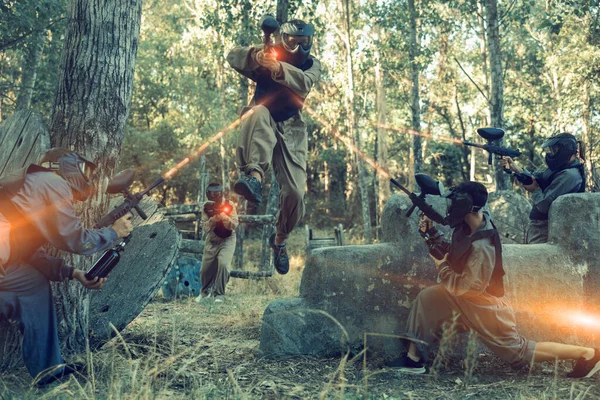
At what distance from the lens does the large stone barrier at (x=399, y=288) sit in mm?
5449

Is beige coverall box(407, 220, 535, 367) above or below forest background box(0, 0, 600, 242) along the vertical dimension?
below

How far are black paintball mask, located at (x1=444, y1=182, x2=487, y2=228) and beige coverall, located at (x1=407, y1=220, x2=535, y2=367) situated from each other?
205 mm

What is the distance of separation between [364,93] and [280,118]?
20.3 metres

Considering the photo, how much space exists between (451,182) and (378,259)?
2141 centimetres

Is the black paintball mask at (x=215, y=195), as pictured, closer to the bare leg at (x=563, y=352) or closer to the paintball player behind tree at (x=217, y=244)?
the paintball player behind tree at (x=217, y=244)

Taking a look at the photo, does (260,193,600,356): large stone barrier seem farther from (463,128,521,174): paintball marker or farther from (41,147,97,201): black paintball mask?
A: (41,147,97,201): black paintball mask

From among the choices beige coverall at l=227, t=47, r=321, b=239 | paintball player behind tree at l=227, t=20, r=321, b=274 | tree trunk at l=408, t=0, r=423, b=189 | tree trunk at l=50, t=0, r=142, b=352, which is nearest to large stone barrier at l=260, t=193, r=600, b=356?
beige coverall at l=227, t=47, r=321, b=239

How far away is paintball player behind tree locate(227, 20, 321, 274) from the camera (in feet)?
16.9

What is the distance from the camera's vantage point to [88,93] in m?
5.09

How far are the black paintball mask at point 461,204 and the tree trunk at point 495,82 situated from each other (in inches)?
297

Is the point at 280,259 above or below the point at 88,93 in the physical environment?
below

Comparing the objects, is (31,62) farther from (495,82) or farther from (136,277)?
(495,82)

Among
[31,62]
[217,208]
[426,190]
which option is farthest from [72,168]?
[31,62]

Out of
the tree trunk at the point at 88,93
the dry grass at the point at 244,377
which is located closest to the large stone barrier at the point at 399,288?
the dry grass at the point at 244,377
